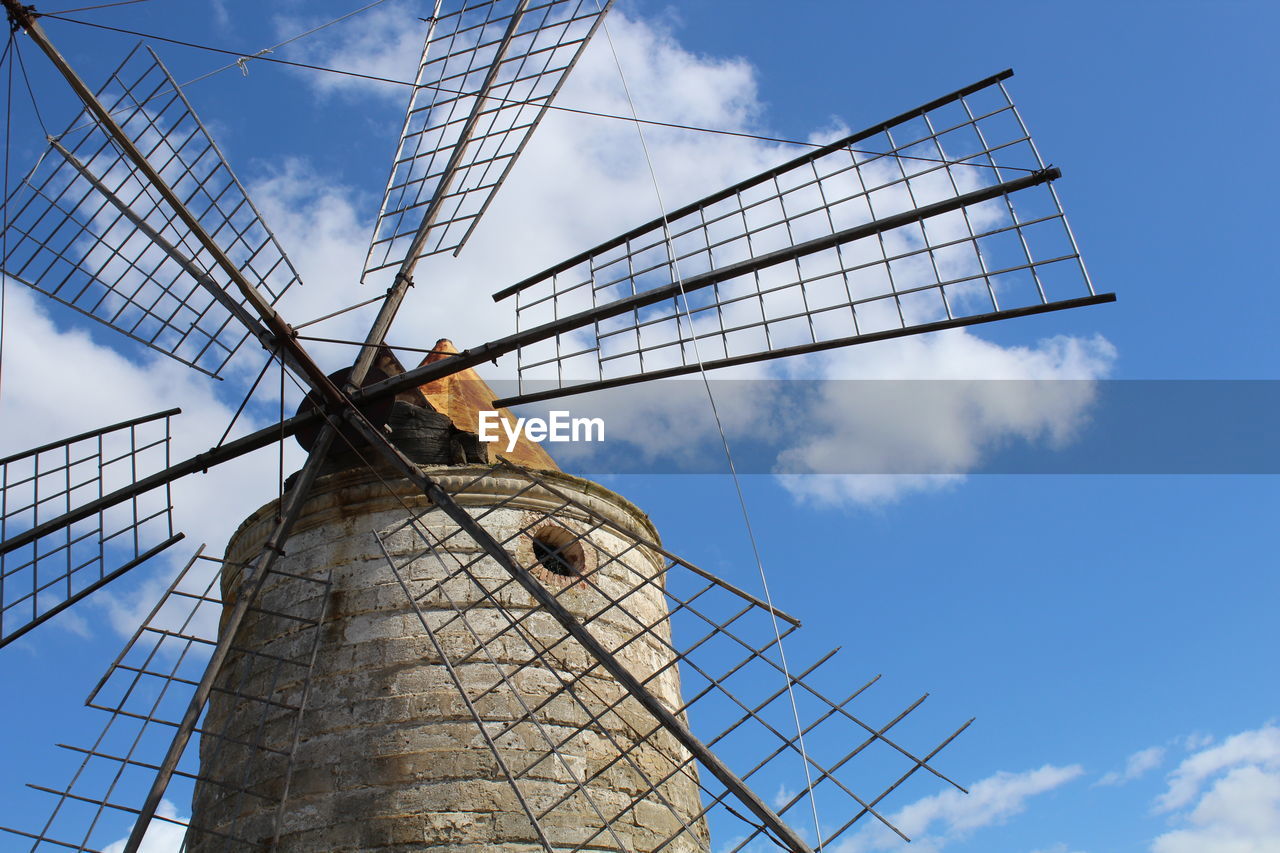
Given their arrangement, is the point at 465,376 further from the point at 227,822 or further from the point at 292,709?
the point at 227,822

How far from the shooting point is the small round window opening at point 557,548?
238 inches

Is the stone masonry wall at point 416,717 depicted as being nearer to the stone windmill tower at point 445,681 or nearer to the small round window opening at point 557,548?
the stone windmill tower at point 445,681

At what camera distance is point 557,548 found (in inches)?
240

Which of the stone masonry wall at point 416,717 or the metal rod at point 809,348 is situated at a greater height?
the metal rod at point 809,348

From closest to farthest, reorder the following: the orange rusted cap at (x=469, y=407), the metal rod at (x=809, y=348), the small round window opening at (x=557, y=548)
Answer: the metal rod at (x=809, y=348) < the small round window opening at (x=557, y=548) < the orange rusted cap at (x=469, y=407)

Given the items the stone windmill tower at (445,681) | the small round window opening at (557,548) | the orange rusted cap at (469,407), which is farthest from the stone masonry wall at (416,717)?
the orange rusted cap at (469,407)

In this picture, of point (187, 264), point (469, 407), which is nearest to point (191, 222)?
point (187, 264)

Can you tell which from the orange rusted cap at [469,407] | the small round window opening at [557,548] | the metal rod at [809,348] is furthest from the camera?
the orange rusted cap at [469,407]

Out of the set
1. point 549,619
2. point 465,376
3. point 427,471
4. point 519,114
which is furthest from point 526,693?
point 519,114

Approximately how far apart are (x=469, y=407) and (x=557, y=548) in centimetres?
118

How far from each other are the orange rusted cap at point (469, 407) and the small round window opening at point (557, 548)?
42cm

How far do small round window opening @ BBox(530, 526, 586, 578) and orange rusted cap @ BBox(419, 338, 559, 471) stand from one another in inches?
16.5

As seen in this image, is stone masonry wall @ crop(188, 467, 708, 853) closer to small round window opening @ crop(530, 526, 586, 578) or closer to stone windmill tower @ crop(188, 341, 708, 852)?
stone windmill tower @ crop(188, 341, 708, 852)

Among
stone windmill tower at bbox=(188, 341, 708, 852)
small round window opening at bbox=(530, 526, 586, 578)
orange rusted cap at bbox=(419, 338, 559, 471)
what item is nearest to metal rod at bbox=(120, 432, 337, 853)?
stone windmill tower at bbox=(188, 341, 708, 852)
